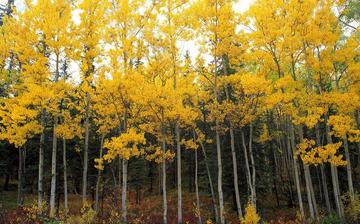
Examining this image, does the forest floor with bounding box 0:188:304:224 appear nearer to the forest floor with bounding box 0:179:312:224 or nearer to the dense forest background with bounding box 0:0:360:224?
the forest floor with bounding box 0:179:312:224

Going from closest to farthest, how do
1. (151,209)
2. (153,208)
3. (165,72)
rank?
(165,72), (151,209), (153,208)

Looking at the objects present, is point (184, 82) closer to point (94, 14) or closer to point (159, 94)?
point (159, 94)

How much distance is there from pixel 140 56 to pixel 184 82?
3315 millimetres

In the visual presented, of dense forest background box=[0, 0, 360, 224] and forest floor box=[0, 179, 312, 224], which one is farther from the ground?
dense forest background box=[0, 0, 360, 224]

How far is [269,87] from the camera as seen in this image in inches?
525

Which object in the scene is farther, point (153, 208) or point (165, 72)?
point (153, 208)

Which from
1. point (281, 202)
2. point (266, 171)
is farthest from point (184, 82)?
point (281, 202)

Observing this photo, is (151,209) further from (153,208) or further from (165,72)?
(165,72)

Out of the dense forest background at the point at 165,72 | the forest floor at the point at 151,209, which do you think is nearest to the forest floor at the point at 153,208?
the forest floor at the point at 151,209

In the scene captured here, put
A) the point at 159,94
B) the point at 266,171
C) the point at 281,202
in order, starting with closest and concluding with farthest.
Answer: the point at 159,94 → the point at 266,171 → the point at 281,202

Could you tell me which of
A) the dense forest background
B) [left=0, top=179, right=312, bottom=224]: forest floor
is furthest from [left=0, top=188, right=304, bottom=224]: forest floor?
the dense forest background

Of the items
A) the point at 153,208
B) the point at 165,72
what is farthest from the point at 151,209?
the point at 165,72

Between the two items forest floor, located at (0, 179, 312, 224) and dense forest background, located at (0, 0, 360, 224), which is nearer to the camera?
dense forest background, located at (0, 0, 360, 224)

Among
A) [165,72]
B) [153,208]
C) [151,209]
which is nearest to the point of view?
[165,72]
